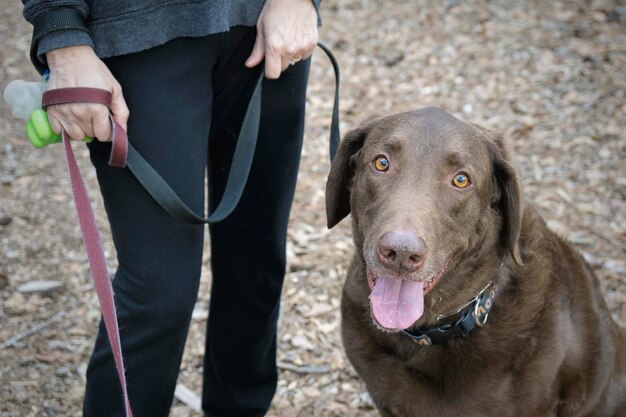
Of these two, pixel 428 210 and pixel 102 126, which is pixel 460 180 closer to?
pixel 428 210

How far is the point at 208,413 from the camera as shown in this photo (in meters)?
3.65

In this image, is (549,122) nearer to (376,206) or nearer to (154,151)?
(376,206)

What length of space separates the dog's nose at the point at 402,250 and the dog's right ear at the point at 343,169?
634mm

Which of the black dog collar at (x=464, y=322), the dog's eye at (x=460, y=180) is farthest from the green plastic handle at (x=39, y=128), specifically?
the black dog collar at (x=464, y=322)

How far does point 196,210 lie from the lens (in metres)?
2.66

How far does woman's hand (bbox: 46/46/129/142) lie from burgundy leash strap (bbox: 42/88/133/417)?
0.02 meters

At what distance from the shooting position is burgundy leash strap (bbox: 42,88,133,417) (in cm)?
224

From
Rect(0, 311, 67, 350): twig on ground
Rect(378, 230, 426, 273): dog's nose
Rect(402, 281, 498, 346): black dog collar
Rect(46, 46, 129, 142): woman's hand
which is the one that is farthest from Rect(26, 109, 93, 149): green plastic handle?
Rect(0, 311, 67, 350): twig on ground

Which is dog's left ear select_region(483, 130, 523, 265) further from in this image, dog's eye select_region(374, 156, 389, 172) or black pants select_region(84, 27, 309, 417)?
black pants select_region(84, 27, 309, 417)

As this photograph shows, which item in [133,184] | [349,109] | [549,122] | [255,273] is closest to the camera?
[133,184]

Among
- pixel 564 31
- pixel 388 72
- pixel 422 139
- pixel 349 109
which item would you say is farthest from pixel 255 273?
pixel 564 31

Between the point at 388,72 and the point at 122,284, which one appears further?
the point at 388,72

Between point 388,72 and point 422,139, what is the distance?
4.41 meters

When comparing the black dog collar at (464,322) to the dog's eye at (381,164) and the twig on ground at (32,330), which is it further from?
the twig on ground at (32,330)
